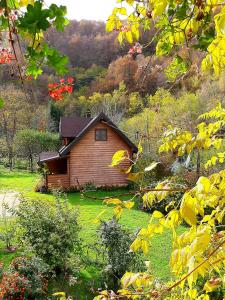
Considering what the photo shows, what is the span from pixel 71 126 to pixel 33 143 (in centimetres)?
1327

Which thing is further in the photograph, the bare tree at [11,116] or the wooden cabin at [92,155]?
the bare tree at [11,116]

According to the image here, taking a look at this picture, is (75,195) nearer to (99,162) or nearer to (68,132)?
(99,162)

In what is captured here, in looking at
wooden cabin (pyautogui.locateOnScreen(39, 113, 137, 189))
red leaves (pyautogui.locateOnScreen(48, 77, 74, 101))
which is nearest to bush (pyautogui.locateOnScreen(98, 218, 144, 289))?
red leaves (pyautogui.locateOnScreen(48, 77, 74, 101))

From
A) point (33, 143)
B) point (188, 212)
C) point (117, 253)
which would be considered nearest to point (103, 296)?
point (188, 212)

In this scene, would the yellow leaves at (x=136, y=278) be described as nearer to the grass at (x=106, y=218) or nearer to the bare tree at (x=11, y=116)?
the grass at (x=106, y=218)

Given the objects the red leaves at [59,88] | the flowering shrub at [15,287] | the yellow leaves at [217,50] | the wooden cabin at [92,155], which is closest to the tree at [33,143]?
the wooden cabin at [92,155]

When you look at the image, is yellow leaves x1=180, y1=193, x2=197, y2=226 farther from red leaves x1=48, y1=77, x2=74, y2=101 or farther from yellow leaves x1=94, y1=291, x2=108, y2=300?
red leaves x1=48, y1=77, x2=74, y2=101

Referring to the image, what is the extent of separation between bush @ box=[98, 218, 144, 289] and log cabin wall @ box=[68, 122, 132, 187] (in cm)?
1217

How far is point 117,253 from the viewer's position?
7891 millimetres

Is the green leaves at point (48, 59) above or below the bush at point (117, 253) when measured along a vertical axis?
above

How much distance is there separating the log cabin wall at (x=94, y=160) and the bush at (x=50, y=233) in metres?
11.4

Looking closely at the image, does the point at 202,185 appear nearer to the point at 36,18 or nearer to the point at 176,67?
the point at 36,18

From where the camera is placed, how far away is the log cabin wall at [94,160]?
802 inches

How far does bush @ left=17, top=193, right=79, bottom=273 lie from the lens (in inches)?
326
